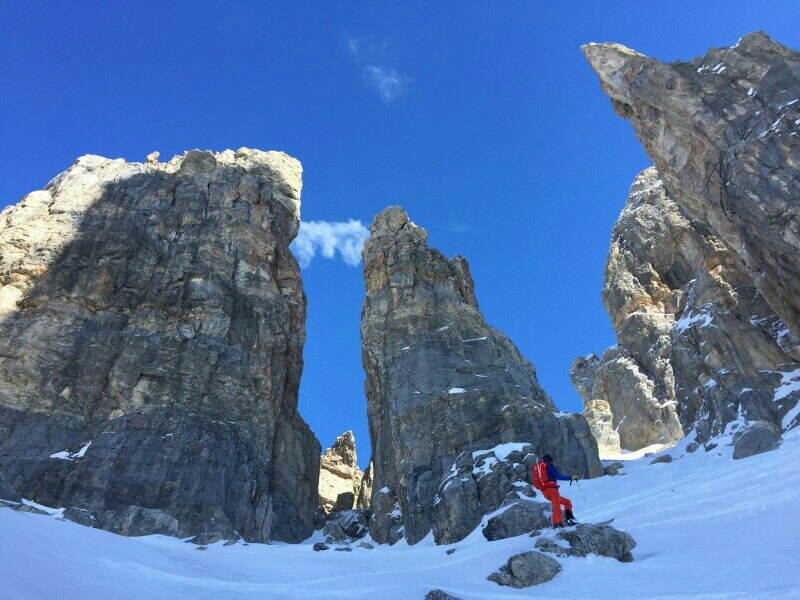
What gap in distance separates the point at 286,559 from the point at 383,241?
130ft

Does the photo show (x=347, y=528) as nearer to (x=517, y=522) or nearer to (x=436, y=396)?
(x=436, y=396)

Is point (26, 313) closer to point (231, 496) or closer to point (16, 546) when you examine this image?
point (231, 496)

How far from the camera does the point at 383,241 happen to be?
2069 inches

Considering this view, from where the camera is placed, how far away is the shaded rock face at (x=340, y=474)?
61925 millimetres

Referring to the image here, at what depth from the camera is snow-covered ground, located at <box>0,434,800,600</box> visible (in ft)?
22.7

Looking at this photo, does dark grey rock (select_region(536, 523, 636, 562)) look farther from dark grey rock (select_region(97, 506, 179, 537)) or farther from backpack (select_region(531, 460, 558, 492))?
dark grey rock (select_region(97, 506, 179, 537))

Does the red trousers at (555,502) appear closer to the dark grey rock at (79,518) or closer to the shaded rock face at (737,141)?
the shaded rock face at (737,141)

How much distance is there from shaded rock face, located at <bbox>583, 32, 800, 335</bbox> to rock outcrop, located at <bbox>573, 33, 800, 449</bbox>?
0.24ft

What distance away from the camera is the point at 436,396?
3731 centimetres

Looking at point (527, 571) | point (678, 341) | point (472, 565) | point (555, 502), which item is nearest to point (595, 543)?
point (527, 571)

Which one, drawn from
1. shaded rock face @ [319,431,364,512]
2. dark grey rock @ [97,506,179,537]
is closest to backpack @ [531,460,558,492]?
dark grey rock @ [97,506,179,537]

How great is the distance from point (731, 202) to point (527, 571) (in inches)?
1181

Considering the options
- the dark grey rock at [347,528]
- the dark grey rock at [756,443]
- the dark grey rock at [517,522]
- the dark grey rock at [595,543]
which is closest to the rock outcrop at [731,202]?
the dark grey rock at [756,443]

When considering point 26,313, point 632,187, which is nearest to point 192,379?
point 26,313
